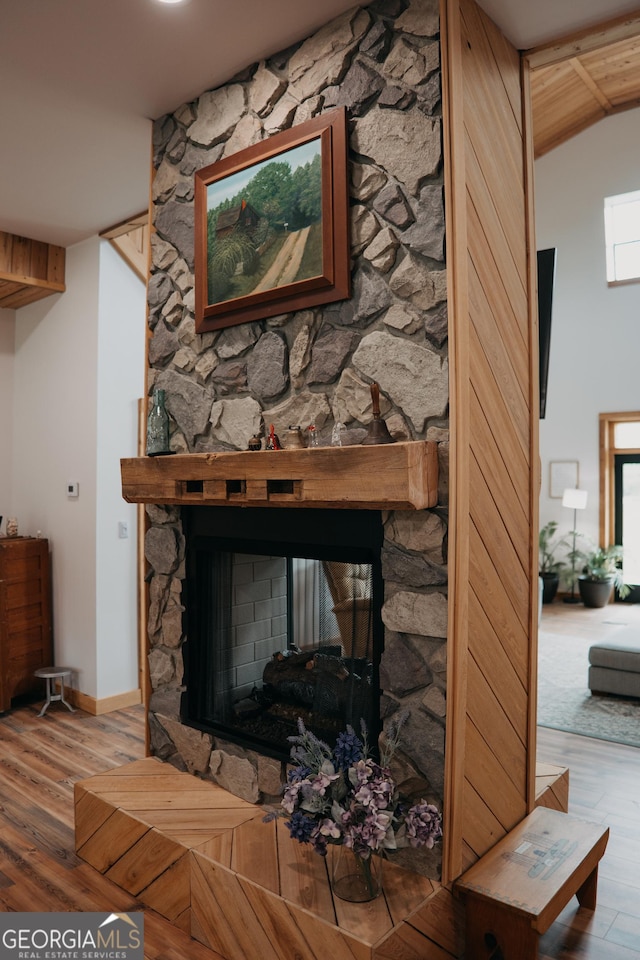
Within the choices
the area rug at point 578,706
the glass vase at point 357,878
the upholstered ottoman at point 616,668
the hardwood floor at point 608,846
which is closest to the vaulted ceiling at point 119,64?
the glass vase at point 357,878

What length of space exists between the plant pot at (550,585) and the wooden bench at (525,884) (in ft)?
19.6

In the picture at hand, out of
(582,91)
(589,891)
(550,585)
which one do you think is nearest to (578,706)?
(589,891)

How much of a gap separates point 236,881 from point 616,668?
10.9 ft

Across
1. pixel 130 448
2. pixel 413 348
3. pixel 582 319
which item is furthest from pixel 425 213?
pixel 582 319

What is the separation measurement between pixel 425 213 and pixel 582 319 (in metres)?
6.75

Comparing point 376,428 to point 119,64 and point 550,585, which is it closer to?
point 119,64

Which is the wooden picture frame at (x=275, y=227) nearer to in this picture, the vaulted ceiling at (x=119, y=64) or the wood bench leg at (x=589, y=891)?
the vaulted ceiling at (x=119, y=64)

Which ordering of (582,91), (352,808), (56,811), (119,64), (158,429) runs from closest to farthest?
(352,808), (119,64), (158,429), (56,811), (582,91)

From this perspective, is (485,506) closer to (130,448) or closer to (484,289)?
(484,289)

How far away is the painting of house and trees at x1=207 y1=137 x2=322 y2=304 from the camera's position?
2262mm

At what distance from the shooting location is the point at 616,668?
14.8 feet

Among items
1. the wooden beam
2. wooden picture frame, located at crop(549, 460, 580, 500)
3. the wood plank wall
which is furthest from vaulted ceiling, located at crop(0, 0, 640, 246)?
wooden picture frame, located at crop(549, 460, 580, 500)

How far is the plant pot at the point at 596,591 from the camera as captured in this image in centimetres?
773

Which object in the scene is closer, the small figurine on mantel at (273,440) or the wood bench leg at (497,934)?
the wood bench leg at (497,934)
